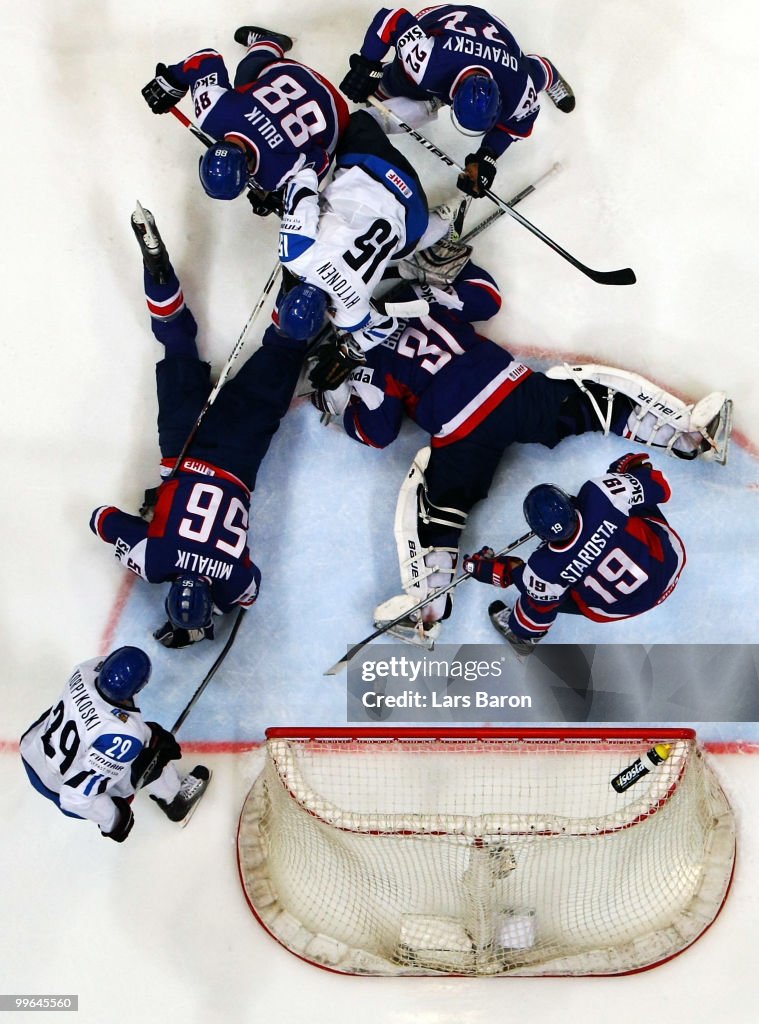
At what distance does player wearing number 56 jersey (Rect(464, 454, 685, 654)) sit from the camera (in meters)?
3.88

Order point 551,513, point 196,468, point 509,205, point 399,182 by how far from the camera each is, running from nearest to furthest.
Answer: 1. point 551,513
2. point 399,182
3. point 196,468
4. point 509,205

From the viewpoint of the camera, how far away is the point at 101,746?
3869 millimetres

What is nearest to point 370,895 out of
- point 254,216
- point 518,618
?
point 518,618

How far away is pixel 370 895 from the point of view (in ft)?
14.1

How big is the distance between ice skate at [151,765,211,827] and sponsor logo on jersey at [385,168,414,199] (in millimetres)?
2450

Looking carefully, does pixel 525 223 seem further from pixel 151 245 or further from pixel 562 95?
pixel 151 245

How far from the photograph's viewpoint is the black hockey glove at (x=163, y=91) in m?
4.36

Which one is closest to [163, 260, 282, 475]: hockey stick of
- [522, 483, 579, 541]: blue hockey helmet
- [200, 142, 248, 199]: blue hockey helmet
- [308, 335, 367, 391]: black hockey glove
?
[308, 335, 367, 391]: black hockey glove

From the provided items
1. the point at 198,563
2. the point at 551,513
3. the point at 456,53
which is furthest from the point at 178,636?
the point at 456,53

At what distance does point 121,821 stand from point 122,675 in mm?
634

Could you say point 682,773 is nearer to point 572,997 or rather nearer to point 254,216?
point 572,997

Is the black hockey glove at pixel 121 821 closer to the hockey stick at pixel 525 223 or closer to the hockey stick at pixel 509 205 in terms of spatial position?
the hockey stick at pixel 509 205

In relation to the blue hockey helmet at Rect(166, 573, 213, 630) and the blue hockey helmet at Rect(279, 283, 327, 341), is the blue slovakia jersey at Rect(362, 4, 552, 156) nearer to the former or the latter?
the blue hockey helmet at Rect(279, 283, 327, 341)

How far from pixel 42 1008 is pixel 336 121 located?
3711mm
